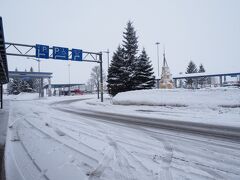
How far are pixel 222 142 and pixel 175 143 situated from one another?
1376 mm

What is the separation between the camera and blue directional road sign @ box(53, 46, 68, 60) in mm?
26172

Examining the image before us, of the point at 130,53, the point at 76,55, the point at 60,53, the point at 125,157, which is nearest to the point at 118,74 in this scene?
the point at 130,53

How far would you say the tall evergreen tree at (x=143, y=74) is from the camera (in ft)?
102

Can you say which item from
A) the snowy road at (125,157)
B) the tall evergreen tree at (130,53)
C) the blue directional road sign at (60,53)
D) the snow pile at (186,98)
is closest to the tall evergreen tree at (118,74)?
the tall evergreen tree at (130,53)

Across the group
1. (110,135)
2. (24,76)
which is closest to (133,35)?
(110,135)

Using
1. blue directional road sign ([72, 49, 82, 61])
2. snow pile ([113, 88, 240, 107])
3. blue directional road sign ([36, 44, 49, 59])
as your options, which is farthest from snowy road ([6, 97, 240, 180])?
blue directional road sign ([72, 49, 82, 61])

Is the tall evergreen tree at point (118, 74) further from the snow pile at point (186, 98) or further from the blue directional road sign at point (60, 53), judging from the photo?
the blue directional road sign at point (60, 53)

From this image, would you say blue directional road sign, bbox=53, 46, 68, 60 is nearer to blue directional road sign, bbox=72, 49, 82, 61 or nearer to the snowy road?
blue directional road sign, bbox=72, 49, 82, 61

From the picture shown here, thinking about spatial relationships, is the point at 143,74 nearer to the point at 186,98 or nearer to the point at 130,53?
the point at 130,53

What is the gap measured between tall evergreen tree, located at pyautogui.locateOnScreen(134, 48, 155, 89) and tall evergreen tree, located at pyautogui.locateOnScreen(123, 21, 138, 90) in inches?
23.5

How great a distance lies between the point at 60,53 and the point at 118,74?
9325mm

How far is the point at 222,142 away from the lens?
20.8 ft

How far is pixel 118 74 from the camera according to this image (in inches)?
1261

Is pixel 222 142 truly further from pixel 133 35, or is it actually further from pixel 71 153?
pixel 133 35
